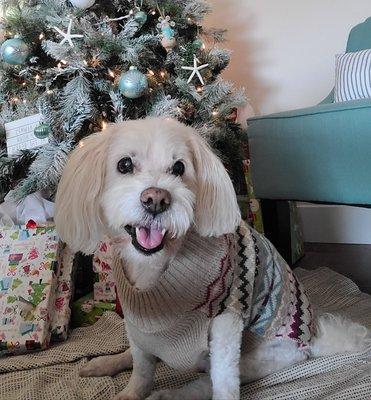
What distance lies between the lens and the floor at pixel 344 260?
1634 millimetres

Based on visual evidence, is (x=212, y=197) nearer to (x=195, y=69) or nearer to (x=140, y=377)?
(x=140, y=377)

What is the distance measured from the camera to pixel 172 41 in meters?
1.52

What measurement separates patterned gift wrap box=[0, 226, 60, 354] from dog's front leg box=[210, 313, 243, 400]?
20.8 inches

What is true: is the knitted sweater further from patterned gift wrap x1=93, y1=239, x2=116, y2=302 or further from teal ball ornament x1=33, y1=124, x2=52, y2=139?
teal ball ornament x1=33, y1=124, x2=52, y2=139

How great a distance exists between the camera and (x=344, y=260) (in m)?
1.84

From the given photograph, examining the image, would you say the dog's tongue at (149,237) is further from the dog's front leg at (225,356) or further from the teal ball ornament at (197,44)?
the teal ball ornament at (197,44)

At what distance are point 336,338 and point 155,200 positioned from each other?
1.84ft

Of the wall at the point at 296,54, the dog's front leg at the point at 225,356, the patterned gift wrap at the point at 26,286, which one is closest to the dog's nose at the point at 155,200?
the dog's front leg at the point at 225,356

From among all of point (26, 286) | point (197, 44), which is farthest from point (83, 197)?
point (197, 44)

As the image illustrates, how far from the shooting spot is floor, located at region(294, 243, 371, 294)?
1.63 m

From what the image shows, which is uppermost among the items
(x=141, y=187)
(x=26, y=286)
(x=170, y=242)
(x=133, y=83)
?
(x=133, y=83)

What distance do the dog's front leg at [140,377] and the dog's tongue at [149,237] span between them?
10.0 inches

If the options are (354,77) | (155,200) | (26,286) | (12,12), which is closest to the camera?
(155,200)

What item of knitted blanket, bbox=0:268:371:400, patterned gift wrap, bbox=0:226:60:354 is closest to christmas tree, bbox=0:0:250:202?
patterned gift wrap, bbox=0:226:60:354
